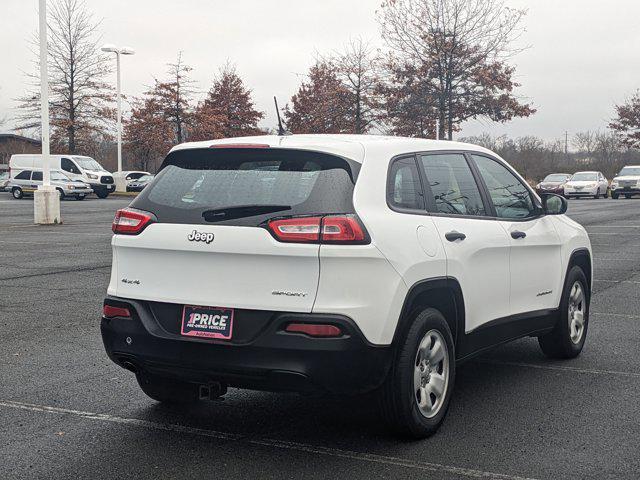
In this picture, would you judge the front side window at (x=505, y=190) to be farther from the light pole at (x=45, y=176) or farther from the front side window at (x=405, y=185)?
the light pole at (x=45, y=176)

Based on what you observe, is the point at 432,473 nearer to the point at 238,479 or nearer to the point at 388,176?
the point at 238,479

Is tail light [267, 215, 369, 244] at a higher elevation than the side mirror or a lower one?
lower

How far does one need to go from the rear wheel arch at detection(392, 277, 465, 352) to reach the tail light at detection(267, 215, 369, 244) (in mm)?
483

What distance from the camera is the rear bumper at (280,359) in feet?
14.0

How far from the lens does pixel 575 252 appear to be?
267 inches

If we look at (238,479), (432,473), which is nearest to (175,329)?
(238,479)

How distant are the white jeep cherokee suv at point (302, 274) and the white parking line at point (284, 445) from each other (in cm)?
27

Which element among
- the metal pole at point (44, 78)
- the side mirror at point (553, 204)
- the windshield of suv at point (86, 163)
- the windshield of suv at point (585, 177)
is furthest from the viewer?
the windshield of suv at point (585, 177)

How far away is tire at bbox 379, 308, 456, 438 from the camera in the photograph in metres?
4.54

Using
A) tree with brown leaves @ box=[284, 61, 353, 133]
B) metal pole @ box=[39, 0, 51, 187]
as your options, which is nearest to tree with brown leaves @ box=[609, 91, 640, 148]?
tree with brown leaves @ box=[284, 61, 353, 133]

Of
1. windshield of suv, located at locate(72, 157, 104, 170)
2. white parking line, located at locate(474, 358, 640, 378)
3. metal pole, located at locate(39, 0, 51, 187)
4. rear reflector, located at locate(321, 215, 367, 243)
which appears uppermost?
metal pole, located at locate(39, 0, 51, 187)

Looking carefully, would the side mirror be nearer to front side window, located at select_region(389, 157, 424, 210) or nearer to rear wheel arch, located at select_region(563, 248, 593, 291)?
rear wheel arch, located at select_region(563, 248, 593, 291)

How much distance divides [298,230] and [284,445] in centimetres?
121

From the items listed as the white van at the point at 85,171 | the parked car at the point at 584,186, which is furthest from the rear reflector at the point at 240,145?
the parked car at the point at 584,186
